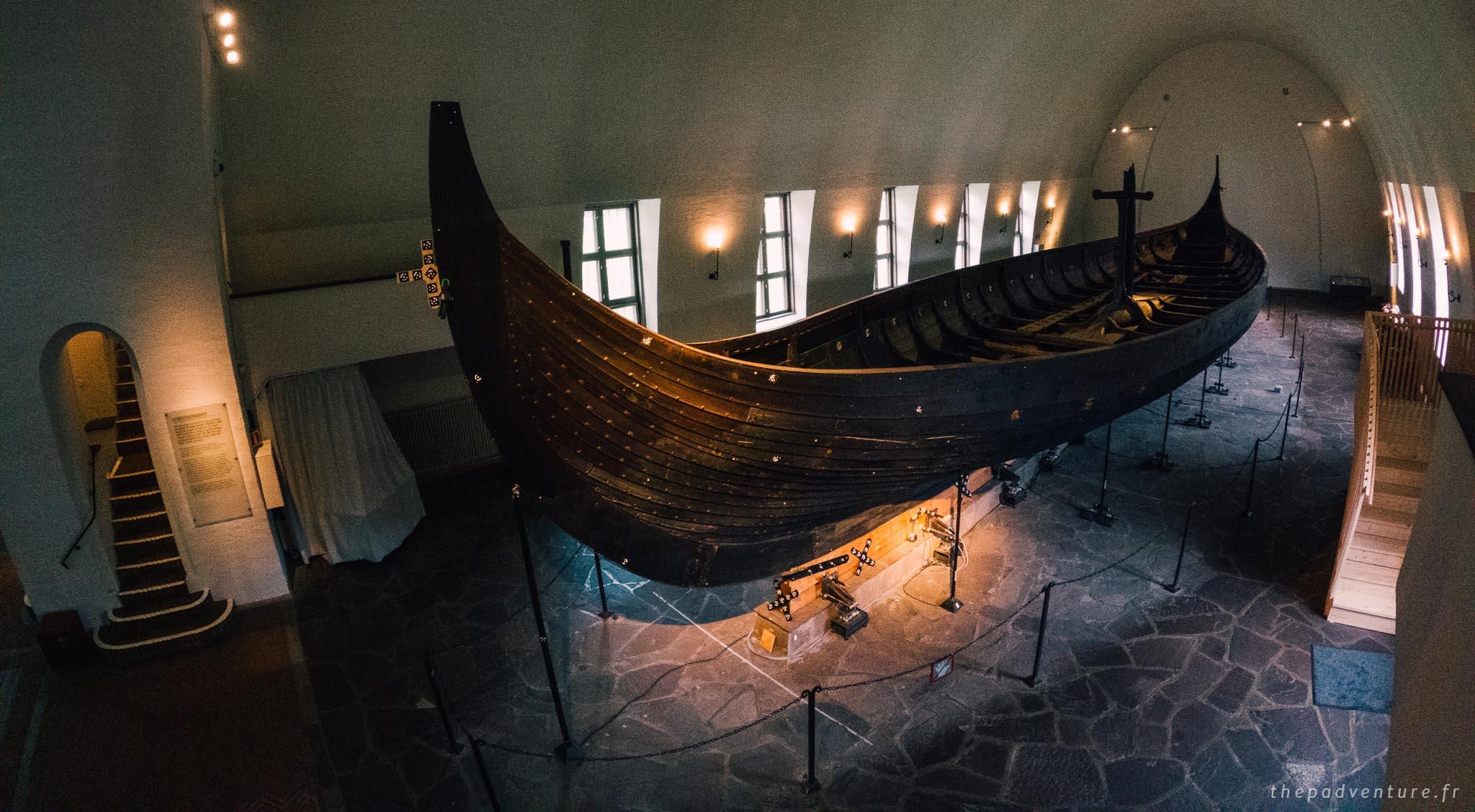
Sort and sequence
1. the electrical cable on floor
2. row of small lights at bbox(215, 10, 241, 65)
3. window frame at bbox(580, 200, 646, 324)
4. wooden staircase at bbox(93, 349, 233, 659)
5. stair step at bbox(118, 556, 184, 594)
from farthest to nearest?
window frame at bbox(580, 200, 646, 324)
stair step at bbox(118, 556, 184, 594)
wooden staircase at bbox(93, 349, 233, 659)
row of small lights at bbox(215, 10, 241, 65)
the electrical cable on floor

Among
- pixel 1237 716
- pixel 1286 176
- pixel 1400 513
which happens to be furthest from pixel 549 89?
pixel 1286 176

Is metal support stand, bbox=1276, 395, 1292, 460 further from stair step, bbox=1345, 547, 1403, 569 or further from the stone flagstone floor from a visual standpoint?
stair step, bbox=1345, 547, 1403, 569

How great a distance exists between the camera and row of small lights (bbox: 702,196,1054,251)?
449 inches

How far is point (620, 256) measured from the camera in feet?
36.8

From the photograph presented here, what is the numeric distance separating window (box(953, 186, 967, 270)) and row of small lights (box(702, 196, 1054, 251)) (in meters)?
1.06

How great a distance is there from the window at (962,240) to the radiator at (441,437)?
1110 cm

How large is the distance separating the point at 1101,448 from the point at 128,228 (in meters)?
11.3

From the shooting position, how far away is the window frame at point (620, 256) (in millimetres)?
11055

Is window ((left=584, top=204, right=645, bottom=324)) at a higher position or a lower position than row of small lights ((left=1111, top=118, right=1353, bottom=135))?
lower

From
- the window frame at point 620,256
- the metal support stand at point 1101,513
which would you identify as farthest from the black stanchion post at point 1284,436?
the window frame at point 620,256

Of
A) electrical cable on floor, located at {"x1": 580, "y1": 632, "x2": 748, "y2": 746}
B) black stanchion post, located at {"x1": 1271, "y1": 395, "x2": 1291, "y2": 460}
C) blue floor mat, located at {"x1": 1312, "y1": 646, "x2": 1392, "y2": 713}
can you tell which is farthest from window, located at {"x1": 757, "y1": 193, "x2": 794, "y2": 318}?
blue floor mat, located at {"x1": 1312, "y1": 646, "x2": 1392, "y2": 713}

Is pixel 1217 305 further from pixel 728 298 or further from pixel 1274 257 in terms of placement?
pixel 1274 257

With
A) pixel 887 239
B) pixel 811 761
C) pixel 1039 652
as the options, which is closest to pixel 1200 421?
pixel 887 239

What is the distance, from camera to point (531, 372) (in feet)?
18.2
